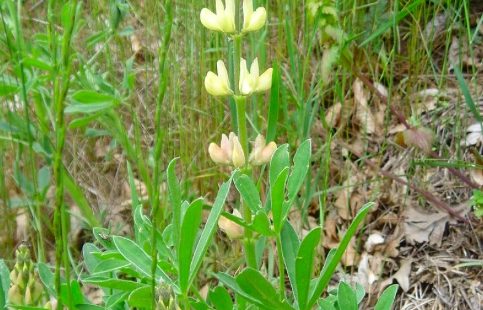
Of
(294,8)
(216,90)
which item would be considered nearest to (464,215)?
(294,8)

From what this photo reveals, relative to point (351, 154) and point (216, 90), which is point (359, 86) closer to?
point (351, 154)

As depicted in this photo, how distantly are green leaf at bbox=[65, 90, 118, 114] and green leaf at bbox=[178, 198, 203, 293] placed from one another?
1.06 metres

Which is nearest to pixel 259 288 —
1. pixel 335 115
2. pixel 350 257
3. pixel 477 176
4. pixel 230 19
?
pixel 230 19

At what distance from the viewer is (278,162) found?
52.2 inches

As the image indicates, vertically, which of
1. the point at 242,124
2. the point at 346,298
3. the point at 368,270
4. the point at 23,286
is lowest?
the point at 368,270

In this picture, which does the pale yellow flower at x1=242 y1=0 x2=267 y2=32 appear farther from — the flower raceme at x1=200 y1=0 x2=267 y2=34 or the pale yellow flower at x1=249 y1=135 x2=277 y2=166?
the pale yellow flower at x1=249 y1=135 x2=277 y2=166

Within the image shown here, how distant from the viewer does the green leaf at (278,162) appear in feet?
4.32

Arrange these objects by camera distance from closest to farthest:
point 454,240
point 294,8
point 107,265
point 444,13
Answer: point 107,265 < point 454,240 < point 294,8 < point 444,13

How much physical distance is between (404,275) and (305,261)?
1.20 m

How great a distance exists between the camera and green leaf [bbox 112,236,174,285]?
128 cm

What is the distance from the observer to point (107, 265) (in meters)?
1.36

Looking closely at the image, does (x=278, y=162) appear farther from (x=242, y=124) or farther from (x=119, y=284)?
(x=119, y=284)

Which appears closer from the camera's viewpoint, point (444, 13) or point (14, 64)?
point (14, 64)

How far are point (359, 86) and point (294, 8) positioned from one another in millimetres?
380
